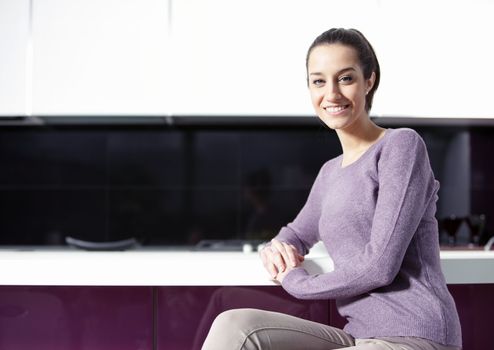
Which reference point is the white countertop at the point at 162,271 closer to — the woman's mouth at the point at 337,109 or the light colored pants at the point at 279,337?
the light colored pants at the point at 279,337

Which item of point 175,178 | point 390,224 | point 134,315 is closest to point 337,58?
point 390,224

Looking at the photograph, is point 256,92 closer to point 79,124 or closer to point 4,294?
point 79,124

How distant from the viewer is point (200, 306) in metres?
1.24

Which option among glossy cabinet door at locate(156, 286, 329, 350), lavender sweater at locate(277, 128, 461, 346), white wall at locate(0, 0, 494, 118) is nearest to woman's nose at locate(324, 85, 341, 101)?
lavender sweater at locate(277, 128, 461, 346)

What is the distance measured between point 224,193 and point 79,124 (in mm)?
912

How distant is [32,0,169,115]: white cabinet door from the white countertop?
1571 mm

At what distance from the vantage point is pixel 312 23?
268 cm

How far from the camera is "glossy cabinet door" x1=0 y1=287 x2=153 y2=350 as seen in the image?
1.25m

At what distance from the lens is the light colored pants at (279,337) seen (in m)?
0.95

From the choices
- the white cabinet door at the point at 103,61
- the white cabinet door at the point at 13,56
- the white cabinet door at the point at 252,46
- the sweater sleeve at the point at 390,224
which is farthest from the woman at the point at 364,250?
the white cabinet door at the point at 13,56

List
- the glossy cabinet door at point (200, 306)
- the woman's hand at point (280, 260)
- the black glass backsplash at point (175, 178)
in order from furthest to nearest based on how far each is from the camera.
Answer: the black glass backsplash at point (175, 178)
the glossy cabinet door at point (200, 306)
the woman's hand at point (280, 260)

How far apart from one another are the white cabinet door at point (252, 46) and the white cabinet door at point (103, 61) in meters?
0.10

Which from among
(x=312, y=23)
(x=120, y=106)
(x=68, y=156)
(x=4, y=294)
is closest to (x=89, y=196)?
(x=68, y=156)

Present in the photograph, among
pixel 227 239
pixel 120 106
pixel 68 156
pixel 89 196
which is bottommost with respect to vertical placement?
pixel 227 239
